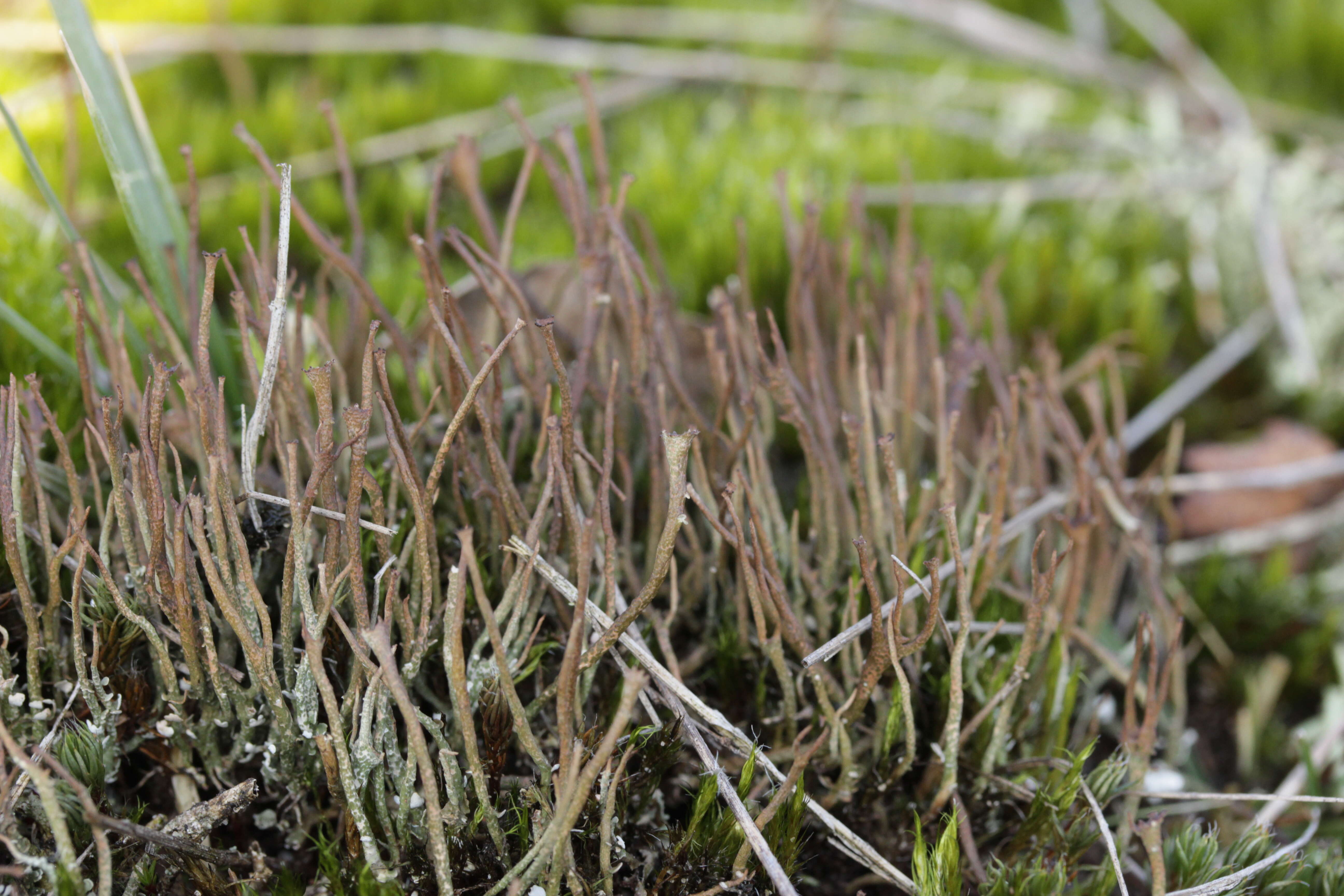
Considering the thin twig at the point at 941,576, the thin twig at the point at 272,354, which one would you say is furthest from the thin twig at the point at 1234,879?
the thin twig at the point at 272,354

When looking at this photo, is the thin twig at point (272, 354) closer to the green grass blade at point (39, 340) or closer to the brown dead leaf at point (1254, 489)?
the green grass blade at point (39, 340)

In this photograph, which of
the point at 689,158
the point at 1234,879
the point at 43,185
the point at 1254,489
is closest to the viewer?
the point at 1234,879

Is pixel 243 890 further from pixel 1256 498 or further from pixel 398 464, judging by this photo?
pixel 1256 498

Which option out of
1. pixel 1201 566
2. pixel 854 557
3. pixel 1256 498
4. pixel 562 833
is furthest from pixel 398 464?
pixel 1256 498

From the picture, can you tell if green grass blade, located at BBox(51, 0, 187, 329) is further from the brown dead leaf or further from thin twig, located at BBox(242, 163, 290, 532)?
the brown dead leaf

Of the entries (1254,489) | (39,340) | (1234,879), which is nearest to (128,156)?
(39,340)

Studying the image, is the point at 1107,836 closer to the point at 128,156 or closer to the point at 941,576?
the point at 941,576

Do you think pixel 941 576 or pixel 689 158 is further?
pixel 689 158

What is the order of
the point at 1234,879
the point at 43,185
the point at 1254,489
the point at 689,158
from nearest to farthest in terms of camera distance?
the point at 1234,879, the point at 43,185, the point at 1254,489, the point at 689,158
